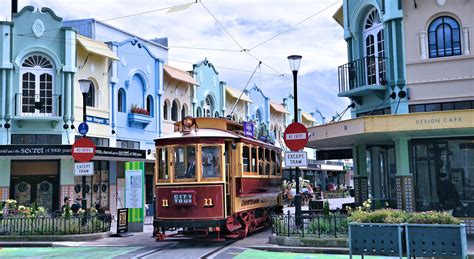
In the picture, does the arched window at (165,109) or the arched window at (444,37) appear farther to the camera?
the arched window at (165,109)

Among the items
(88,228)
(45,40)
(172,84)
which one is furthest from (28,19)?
(88,228)

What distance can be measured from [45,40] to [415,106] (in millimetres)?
18135

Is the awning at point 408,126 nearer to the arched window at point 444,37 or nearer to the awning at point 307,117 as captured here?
the arched window at point 444,37

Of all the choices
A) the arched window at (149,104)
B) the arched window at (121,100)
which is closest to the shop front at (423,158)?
the arched window at (121,100)

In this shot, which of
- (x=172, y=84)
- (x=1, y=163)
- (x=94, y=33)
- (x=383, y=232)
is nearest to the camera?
(x=383, y=232)

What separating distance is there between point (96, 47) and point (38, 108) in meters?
4.35

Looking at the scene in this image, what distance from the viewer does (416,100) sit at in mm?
18578

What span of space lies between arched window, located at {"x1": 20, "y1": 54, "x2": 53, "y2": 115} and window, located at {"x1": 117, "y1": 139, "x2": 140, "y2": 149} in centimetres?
458

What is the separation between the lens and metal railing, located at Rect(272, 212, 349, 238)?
49.0ft

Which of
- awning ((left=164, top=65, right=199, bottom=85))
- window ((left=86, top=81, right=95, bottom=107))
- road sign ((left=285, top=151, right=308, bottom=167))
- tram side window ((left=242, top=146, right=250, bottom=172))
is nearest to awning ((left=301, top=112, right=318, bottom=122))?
awning ((left=164, top=65, right=199, bottom=85))

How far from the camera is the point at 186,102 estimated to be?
37281 millimetres

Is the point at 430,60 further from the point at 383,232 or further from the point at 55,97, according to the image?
the point at 55,97

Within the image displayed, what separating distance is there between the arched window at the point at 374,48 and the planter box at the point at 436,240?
9471 mm

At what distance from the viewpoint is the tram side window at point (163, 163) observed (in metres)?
16.3
